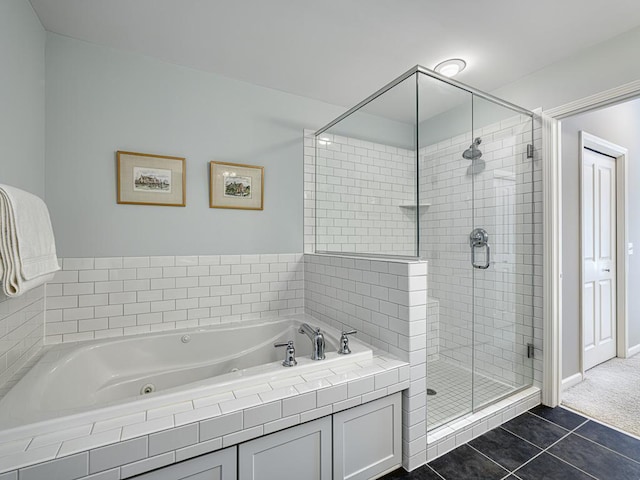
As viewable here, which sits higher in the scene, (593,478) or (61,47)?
(61,47)

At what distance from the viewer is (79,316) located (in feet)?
6.65

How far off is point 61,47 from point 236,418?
251 centimetres

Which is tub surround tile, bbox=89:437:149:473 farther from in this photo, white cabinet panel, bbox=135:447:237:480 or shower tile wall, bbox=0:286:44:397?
shower tile wall, bbox=0:286:44:397

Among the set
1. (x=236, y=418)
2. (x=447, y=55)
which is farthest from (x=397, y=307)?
(x=447, y=55)

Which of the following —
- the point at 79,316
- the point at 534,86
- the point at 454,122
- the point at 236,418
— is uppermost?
the point at 534,86

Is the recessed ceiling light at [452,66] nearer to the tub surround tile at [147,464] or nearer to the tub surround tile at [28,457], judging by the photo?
the tub surround tile at [147,464]

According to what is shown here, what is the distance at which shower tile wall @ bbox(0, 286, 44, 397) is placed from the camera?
1.43 metres

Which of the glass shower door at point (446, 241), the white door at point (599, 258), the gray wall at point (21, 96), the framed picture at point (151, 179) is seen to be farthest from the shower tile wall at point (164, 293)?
the white door at point (599, 258)

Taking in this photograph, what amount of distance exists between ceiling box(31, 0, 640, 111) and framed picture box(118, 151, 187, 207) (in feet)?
2.50

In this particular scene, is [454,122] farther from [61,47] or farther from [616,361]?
[616,361]

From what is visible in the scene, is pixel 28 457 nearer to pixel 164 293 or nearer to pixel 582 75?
pixel 164 293

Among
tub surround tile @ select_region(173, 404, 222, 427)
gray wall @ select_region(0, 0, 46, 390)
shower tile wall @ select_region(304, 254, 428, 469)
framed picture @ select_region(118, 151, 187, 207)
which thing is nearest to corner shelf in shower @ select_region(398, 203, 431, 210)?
shower tile wall @ select_region(304, 254, 428, 469)

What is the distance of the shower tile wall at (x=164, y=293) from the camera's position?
201cm

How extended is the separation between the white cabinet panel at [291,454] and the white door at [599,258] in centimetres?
268
